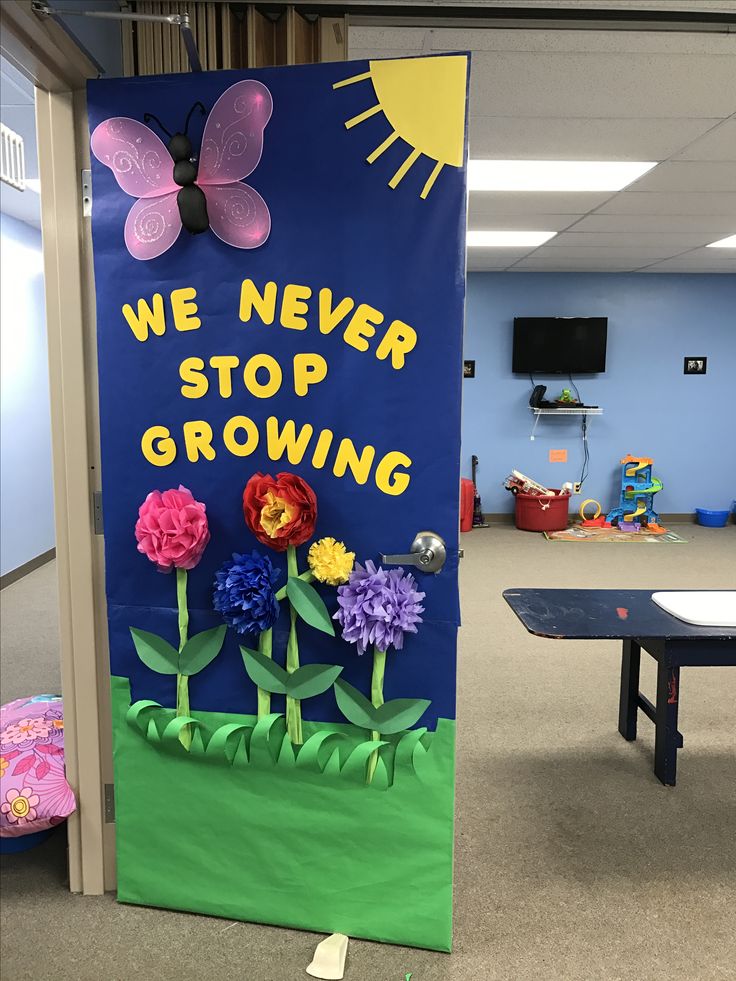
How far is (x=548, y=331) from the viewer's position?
736 cm

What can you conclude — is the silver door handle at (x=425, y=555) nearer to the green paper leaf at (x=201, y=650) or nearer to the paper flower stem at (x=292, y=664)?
the paper flower stem at (x=292, y=664)

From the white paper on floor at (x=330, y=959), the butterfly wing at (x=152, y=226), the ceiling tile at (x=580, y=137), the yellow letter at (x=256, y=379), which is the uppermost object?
the ceiling tile at (x=580, y=137)

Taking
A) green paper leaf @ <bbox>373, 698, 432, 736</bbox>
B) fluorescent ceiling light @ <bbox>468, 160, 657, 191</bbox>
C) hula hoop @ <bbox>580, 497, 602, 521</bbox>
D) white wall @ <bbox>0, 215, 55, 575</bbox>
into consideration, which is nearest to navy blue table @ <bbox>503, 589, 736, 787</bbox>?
green paper leaf @ <bbox>373, 698, 432, 736</bbox>

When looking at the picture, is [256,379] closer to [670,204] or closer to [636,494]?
[670,204]

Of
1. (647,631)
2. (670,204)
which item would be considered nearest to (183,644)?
(647,631)

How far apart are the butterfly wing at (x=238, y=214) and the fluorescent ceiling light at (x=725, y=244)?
5.01 metres

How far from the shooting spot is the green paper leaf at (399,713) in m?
1.79

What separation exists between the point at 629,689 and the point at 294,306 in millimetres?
2139

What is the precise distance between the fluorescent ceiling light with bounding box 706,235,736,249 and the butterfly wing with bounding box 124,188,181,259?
511cm

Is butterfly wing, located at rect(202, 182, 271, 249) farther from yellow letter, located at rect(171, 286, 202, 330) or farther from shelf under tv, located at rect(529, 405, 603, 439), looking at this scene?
shelf under tv, located at rect(529, 405, 603, 439)

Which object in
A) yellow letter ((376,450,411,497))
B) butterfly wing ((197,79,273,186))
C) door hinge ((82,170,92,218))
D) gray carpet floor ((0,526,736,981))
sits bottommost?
gray carpet floor ((0,526,736,981))

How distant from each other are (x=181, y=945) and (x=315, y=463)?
4.08 feet

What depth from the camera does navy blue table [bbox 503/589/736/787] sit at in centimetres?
226

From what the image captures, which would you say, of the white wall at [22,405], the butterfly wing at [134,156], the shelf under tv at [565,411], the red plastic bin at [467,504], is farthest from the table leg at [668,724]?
the shelf under tv at [565,411]
